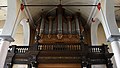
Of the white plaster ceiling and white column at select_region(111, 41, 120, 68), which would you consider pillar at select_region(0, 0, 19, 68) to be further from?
white column at select_region(111, 41, 120, 68)

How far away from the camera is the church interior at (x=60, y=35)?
7.65 metres

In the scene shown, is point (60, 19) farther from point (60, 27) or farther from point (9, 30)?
point (9, 30)

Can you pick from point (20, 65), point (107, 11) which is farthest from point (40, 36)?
point (107, 11)

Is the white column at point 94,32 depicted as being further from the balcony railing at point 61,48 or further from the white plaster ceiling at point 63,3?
the balcony railing at point 61,48

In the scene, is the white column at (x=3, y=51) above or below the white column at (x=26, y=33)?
below

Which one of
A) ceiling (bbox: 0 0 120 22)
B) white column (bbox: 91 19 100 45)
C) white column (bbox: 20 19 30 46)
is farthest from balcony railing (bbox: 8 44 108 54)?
ceiling (bbox: 0 0 120 22)

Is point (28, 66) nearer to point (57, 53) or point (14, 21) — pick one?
point (57, 53)

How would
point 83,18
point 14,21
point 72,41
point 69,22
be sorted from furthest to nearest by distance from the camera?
1. point 83,18
2. point 69,22
3. point 72,41
4. point 14,21

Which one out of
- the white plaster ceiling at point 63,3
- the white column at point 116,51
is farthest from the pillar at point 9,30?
the white column at point 116,51

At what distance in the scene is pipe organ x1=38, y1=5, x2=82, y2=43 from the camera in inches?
391

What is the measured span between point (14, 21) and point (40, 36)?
2.47 m

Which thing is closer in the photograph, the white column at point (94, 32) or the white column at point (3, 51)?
the white column at point (3, 51)

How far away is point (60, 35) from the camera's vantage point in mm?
9961

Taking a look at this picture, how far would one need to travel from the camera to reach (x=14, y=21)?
779cm
